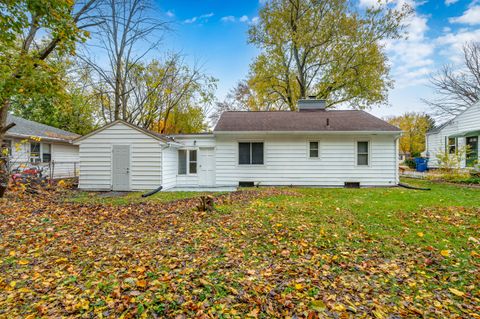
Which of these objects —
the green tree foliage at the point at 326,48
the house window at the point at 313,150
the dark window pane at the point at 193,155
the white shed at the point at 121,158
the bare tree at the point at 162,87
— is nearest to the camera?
the white shed at the point at 121,158

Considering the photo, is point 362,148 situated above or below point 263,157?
above

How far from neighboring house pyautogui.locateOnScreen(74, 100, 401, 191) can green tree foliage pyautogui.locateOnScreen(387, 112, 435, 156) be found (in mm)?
26056

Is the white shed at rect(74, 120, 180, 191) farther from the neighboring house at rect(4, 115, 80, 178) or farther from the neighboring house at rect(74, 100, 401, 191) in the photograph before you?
the neighboring house at rect(4, 115, 80, 178)

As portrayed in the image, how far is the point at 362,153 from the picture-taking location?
1136 centimetres

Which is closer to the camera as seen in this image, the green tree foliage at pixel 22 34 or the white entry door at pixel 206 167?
the green tree foliage at pixel 22 34

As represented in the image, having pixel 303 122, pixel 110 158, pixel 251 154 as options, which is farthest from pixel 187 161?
pixel 303 122

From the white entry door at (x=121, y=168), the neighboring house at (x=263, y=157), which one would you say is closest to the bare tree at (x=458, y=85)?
the neighboring house at (x=263, y=157)

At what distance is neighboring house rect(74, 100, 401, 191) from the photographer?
10.5m

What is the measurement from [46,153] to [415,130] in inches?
1674

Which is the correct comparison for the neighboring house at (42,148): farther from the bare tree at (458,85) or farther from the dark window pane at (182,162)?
the bare tree at (458,85)

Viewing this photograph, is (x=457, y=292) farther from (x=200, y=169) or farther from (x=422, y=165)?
(x=422, y=165)

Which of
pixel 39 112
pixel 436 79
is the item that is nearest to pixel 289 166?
pixel 436 79

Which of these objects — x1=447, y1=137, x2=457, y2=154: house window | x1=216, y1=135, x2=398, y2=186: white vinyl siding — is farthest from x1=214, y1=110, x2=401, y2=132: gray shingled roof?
x1=447, y1=137, x2=457, y2=154: house window

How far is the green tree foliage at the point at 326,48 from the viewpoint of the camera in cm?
1673
